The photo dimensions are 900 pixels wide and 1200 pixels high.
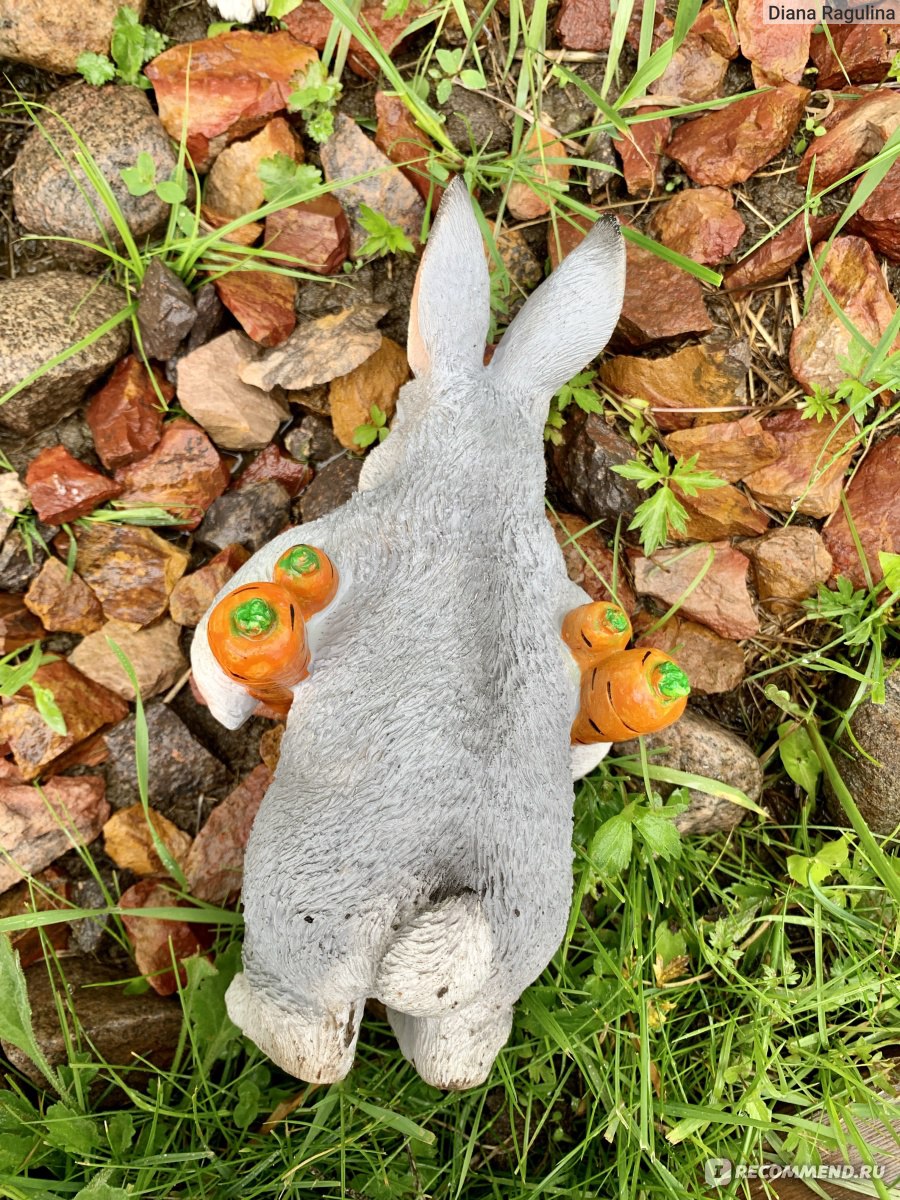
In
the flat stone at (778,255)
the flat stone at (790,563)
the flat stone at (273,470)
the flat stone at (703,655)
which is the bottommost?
the flat stone at (703,655)

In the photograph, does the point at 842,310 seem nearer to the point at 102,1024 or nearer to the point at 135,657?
the point at 135,657

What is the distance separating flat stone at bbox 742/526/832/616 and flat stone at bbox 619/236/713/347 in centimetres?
48

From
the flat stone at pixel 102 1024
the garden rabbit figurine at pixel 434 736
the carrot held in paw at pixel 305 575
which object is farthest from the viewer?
the flat stone at pixel 102 1024

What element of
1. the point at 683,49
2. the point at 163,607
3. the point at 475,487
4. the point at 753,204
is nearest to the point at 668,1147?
the point at 475,487

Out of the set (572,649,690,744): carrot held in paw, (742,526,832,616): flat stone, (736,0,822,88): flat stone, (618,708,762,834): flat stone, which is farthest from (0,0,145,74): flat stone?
(618,708,762,834): flat stone

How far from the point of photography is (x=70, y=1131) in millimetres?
1401

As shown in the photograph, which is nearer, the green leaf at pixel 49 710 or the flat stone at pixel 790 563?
the green leaf at pixel 49 710

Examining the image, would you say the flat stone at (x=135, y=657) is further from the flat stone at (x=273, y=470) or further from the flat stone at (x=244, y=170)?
the flat stone at (x=244, y=170)

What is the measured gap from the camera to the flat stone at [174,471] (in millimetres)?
1758

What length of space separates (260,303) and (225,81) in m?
0.45

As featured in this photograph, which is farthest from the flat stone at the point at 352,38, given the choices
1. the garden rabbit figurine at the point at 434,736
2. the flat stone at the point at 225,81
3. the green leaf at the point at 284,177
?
the garden rabbit figurine at the point at 434,736

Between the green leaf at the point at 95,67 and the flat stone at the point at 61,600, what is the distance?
991mm

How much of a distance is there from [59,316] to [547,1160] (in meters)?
1.92

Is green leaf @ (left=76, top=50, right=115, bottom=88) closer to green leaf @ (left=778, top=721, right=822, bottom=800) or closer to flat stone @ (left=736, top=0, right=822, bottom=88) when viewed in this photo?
flat stone @ (left=736, top=0, right=822, bottom=88)
